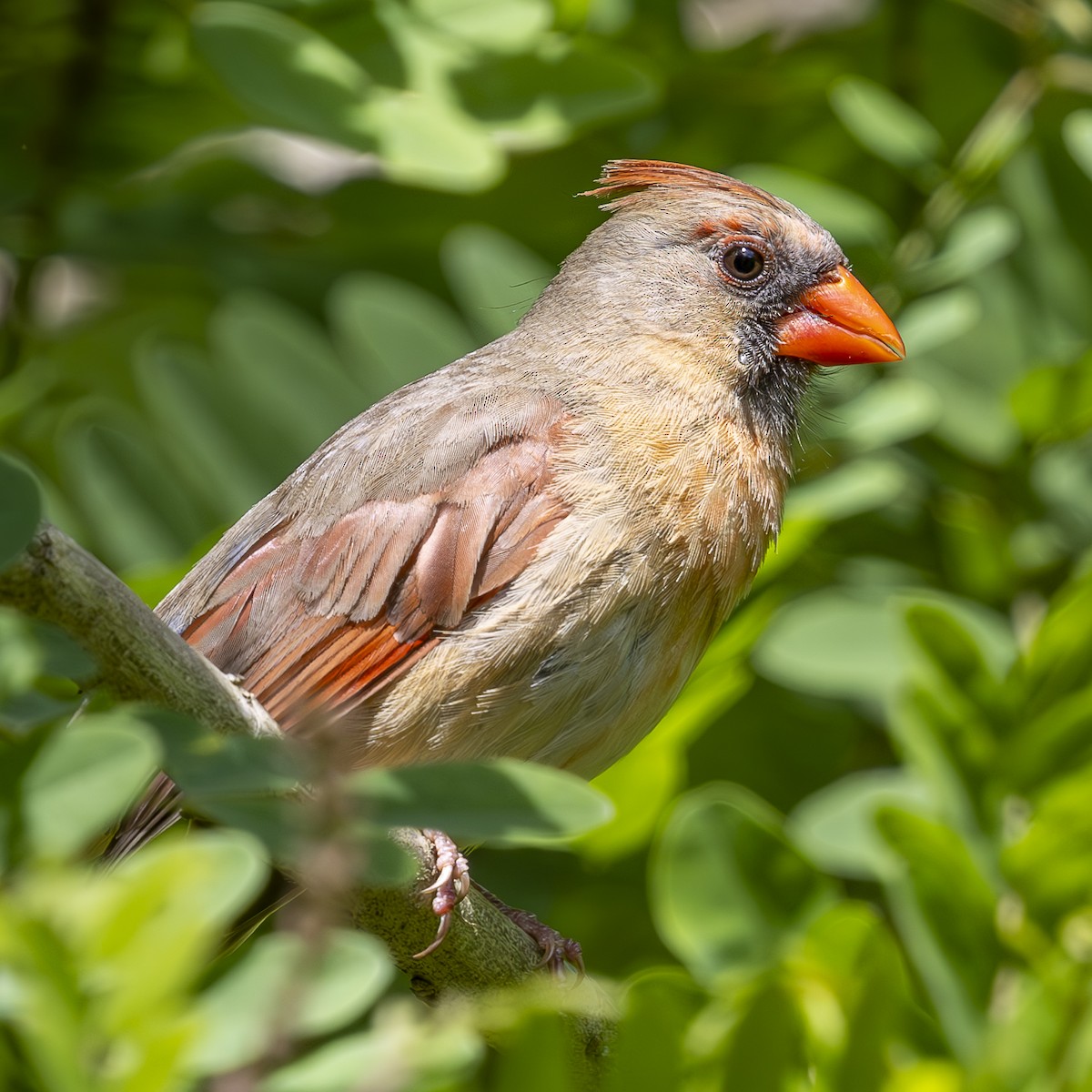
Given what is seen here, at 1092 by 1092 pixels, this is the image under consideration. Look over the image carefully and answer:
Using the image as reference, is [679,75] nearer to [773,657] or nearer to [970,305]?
[970,305]

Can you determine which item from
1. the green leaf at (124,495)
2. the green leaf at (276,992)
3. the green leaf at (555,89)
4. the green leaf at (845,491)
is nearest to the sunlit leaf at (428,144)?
the green leaf at (555,89)

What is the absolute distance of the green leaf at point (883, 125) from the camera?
3367 mm

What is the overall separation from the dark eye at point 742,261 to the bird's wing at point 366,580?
0.63 metres

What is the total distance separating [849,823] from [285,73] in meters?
1.64

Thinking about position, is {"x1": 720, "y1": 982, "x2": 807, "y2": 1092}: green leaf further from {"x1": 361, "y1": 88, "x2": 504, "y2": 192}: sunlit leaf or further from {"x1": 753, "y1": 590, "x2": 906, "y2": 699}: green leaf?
{"x1": 361, "y1": 88, "x2": 504, "y2": 192}: sunlit leaf

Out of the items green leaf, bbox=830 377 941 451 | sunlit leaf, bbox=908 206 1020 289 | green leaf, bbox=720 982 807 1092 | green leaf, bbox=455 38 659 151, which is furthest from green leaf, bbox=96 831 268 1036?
sunlit leaf, bbox=908 206 1020 289

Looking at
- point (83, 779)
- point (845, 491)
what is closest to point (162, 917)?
point (83, 779)

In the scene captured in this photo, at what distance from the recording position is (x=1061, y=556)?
11.3ft

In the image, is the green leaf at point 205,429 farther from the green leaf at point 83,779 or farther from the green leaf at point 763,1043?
the green leaf at point 763,1043

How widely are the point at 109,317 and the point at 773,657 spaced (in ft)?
5.27

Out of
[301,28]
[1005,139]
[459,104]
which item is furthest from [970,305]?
[301,28]

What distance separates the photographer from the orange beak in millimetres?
3244

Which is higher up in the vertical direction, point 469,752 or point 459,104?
point 459,104

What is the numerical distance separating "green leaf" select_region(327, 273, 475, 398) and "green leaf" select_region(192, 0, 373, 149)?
470 millimetres
